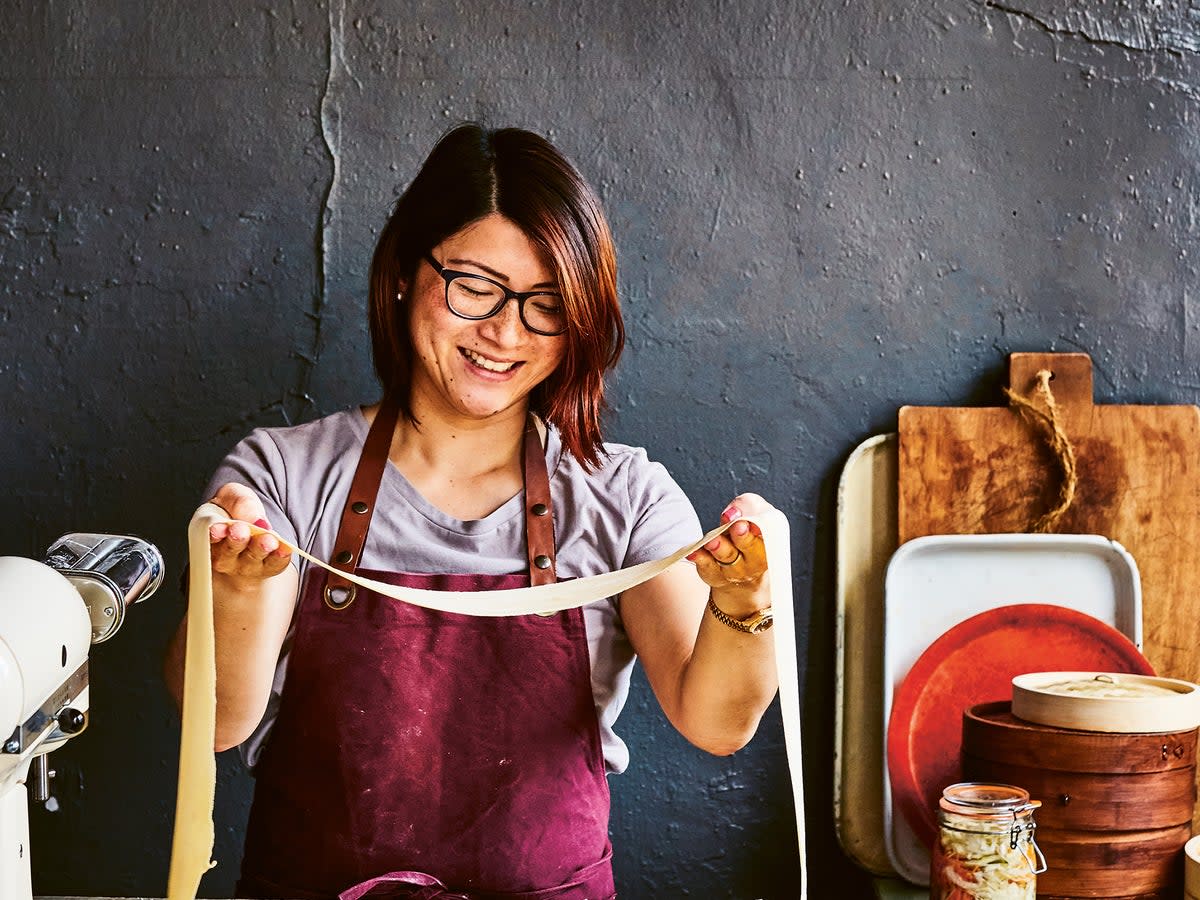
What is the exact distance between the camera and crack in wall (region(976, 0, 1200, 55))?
2.01 m

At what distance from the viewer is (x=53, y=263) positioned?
6.40 ft

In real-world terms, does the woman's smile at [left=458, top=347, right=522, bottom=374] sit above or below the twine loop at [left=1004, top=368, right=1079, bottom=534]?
above

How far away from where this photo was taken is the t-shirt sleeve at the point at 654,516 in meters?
1.64

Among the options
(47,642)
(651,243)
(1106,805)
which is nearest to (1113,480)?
(1106,805)

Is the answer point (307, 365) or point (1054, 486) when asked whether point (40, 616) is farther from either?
point (1054, 486)

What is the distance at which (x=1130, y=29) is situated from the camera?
201 cm

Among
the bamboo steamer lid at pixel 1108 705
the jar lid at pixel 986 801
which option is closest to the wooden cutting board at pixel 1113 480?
the bamboo steamer lid at pixel 1108 705

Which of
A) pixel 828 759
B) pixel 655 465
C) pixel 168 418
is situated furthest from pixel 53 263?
pixel 828 759

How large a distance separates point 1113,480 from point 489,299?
3.70 ft

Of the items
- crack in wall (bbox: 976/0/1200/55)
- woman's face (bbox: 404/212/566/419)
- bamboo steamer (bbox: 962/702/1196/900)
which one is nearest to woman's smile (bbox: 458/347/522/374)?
woman's face (bbox: 404/212/566/419)

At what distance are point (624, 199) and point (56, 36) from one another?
37.2 inches

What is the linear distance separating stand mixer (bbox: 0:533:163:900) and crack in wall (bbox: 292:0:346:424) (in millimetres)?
783

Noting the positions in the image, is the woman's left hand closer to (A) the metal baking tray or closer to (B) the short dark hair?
(B) the short dark hair

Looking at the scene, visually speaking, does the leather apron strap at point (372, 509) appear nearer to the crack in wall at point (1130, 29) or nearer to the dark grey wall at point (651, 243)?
the dark grey wall at point (651, 243)
